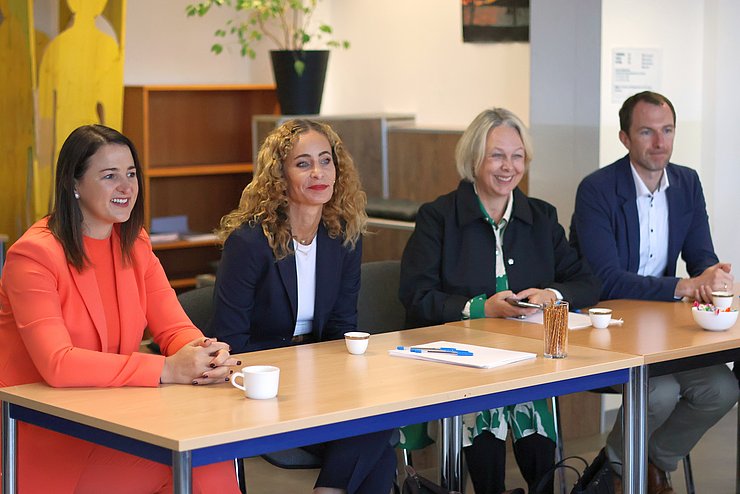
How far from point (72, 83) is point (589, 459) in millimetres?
2818

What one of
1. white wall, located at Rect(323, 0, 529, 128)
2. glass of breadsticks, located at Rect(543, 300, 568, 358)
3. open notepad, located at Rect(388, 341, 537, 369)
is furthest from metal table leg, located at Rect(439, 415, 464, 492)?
white wall, located at Rect(323, 0, 529, 128)

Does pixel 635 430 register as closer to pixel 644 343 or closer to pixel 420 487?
pixel 644 343

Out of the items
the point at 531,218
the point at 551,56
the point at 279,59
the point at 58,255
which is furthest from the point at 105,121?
the point at 58,255

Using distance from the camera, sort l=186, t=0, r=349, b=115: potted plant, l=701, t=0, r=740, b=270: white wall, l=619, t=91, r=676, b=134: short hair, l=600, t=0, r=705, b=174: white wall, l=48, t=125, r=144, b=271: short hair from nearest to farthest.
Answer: l=48, t=125, r=144, b=271: short hair
l=619, t=91, r=676, b=134: short hair
l=600, t=0, r=705, b=174: white wall
l=701, t=0, r=740, b=270: white wall
l=186, t=0, r=349, b=115: potted plant

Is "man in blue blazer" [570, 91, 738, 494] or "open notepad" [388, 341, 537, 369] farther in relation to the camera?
"man in blue blazer" [570, 91, 738, 494]

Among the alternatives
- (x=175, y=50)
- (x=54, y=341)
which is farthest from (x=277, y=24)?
(x=54, y=341)

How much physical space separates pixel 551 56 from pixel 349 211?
1.56 m

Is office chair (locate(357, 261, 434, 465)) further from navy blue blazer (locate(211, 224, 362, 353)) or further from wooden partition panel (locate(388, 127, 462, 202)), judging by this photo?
wooden partition panel (locate(388, 127, 462, 202))

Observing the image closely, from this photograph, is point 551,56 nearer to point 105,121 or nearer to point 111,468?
point 105,121

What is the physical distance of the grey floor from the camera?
4086 millimetres

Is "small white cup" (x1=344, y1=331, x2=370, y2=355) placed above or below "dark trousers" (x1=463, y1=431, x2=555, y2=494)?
above

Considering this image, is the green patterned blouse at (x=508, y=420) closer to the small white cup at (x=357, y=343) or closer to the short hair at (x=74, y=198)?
the small white cup at (x=357, y=343)

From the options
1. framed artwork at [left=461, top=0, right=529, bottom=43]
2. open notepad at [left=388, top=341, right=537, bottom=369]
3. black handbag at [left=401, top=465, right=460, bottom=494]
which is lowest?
Answer: black handbag at [left=401, top=465, right=460, bottom=494]

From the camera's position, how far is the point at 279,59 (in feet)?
19.8
